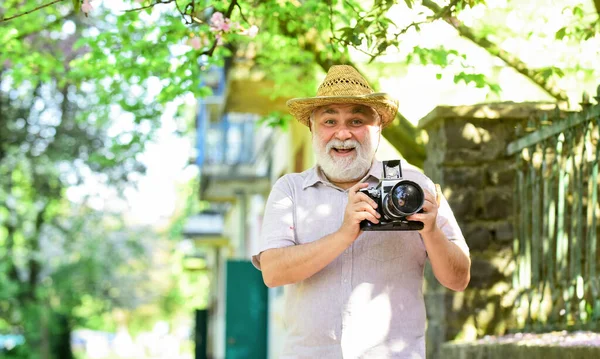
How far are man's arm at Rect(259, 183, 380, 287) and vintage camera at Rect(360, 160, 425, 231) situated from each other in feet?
0.10

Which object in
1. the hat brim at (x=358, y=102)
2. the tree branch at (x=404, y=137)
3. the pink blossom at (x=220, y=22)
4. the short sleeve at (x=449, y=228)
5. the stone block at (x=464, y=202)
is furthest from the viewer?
the tree branch at (x=404, y=137)

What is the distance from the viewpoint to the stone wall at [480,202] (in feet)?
24.8

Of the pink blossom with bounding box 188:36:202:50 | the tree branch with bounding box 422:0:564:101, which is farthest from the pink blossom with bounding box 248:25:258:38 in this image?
the tree branch with bounding box 422:0:564:101

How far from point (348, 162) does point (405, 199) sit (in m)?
0.44

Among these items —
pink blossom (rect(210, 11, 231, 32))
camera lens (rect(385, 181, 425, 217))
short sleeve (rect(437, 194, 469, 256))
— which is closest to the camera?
camera lens (rect(385, 181, 425, 217))

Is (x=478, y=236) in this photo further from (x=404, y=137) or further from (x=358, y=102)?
(x=358, y=102)

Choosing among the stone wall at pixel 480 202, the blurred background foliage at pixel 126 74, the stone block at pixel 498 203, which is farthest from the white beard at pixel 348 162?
the stone block at pixel 498 203

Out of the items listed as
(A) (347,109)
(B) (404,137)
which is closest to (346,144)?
→ (A) (347,109)

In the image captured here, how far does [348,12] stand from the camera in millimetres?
8273

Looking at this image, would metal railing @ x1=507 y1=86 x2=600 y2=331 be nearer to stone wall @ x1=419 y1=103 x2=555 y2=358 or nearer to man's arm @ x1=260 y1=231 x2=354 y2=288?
stone wall @ x1=419 y1=103 x2=555 y2=358

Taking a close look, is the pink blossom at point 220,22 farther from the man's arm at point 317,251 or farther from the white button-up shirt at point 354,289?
the man's arm at point 317,251

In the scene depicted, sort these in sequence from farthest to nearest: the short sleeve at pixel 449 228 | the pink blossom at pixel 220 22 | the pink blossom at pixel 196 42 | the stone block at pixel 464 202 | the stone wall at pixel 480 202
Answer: the stone block at pixel 464 202
the stone wall at pixel 480 202
the pink blossom at pixel 196 42
the pink blossom at pixel 220 22
the short sleeve at pixel 449 228

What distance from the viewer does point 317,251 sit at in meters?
3.73

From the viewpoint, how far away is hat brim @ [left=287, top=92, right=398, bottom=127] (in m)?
4.00
